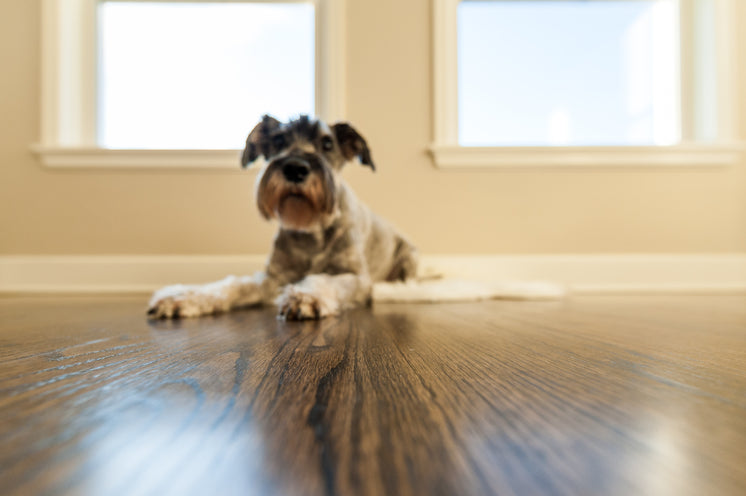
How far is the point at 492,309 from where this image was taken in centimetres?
151

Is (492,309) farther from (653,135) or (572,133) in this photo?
(653,135)

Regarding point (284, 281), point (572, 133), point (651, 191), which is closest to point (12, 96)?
point (284, 281)

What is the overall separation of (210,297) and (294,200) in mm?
458

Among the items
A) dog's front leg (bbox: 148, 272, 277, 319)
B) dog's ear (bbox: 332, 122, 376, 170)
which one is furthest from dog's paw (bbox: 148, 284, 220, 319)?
dog's ear (bbox: 332, 122, 376, 170)

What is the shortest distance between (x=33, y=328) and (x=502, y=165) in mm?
2514

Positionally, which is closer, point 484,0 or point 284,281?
point 284,281

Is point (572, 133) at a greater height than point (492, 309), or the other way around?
point (572, 133)

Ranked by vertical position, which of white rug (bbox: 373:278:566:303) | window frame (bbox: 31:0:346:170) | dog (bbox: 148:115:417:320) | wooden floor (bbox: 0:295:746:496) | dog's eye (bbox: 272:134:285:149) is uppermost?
window frame (bbox: 31:0:346:170)

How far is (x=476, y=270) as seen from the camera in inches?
107

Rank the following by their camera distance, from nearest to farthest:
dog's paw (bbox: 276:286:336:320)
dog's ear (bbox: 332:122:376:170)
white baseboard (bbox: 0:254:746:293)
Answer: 1. dog's paw (bbox: 276:286:336:320)
2. dog's ear (bbox: 332:122:376:170)
3. white baseboard (bbox: 0:254:746:293)

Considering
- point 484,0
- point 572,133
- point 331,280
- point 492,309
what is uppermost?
point 484,0

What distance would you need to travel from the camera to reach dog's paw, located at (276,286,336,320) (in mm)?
1188

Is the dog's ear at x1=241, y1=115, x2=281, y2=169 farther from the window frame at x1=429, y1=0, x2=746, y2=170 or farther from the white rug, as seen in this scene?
the window frame at x1=429, y1=0, x2=746, y2=170

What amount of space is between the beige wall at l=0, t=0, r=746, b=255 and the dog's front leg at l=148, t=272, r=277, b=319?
3.69 ft
